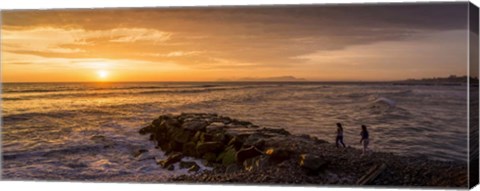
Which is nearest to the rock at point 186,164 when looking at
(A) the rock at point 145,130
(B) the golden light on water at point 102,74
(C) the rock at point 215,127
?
(C) the rock at point 215,127

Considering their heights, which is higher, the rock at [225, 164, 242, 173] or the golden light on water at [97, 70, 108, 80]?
the golden light on water at [97, 70, 108, 80]

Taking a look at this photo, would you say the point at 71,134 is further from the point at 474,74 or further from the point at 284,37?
the point at 474,74

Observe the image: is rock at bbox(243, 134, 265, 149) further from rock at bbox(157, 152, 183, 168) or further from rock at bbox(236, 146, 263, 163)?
rock at bbox(157, 152, 183, 168)

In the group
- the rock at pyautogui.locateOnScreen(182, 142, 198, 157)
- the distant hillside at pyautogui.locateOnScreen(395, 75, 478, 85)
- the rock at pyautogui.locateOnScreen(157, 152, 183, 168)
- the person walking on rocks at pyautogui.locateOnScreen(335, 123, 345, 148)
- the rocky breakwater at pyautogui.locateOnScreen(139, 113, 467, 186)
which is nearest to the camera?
the distant hillside at pyautogui.locateOnScreen(395, 75, 478, 85)

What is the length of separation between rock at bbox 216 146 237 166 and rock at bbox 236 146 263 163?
9 cm

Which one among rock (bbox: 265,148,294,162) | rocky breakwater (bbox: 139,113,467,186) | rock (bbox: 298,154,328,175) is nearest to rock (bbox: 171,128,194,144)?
rocky breakwater (bbox: 139,113,467,186)

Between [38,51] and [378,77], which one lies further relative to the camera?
[38,51]

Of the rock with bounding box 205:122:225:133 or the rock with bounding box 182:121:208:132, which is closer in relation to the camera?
the rock with bounding box 205:122:225:133

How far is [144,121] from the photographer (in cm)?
1292

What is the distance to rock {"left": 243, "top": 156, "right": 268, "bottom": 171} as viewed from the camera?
12313 mm

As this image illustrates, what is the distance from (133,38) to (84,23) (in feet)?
2.62

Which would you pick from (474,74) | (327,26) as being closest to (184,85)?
(327,26)

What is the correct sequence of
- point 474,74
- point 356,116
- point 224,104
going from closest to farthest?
point 474,74
point 356,116
point 224,104

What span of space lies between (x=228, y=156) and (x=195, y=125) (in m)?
0.84
